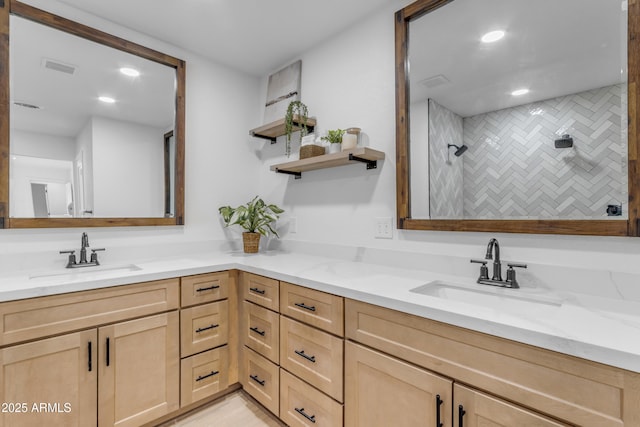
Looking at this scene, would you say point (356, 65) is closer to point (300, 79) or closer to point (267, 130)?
point (300, 79)

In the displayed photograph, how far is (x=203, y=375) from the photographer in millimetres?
1800

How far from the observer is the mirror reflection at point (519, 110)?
1.16 meters

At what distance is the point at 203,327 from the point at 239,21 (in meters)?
1.90

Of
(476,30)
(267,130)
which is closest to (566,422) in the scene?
(476,30)

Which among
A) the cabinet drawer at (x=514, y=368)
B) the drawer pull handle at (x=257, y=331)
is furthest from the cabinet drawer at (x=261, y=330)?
the cabinet drawer at (x=514, y=368)

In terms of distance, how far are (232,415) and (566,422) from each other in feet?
5.39

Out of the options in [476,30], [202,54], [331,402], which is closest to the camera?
[331,402]

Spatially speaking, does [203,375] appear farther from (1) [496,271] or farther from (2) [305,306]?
(1) [496,271]

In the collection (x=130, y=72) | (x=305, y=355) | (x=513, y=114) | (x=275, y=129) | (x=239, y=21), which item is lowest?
(x=305, y=355)

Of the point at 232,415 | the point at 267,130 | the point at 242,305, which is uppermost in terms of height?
the point at 267,130

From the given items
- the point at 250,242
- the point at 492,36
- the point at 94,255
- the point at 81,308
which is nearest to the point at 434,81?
the point at 492,36

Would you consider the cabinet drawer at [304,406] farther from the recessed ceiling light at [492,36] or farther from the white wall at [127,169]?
the recessed ceiling light at [492,36]

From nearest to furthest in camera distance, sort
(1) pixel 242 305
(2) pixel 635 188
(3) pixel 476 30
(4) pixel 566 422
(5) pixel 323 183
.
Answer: (4) pixel 566 422 < (2) pixel 635 188 < (3) pixel 476 30 < (1) pixel 242 305 < (5) pixel 323 183

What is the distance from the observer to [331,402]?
4.49ft
